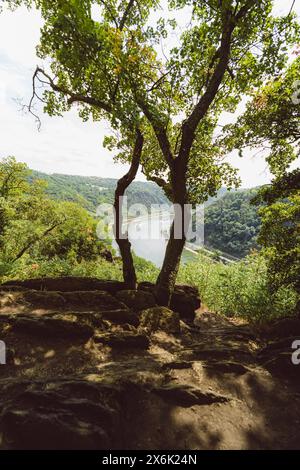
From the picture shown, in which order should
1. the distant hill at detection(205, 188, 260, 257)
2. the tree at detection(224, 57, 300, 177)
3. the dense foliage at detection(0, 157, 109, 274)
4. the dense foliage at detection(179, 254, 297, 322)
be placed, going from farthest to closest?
1. the distant hill at detection(205, 188, 260, 257)
2. the dense foliage at detection(0, 157, 109, 274)
3. the dense foliage at detection(179, 254, 297, 322)
4. the tree at detection(224, 57, 300, 177)

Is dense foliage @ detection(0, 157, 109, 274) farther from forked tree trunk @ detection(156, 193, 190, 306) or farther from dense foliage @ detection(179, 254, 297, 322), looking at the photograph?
dense foliage @ detection(179, 254, 297, 322)

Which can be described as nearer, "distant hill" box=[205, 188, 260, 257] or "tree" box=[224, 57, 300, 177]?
"tree" box=[224, 57, 300, 177]

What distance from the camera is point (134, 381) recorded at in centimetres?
383

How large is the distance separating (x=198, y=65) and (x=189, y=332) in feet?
26.8

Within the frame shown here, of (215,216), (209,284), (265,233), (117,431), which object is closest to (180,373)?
(117,431)

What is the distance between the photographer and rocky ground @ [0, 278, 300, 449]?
296 cm

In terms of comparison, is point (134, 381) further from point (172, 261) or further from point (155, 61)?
point (155, 61)

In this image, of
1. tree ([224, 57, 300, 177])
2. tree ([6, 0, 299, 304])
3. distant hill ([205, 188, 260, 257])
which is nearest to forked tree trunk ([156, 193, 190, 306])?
tree ([6, 0, 299, 304])

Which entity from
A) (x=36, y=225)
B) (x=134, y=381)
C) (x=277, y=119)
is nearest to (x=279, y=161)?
(x=277, y=119)

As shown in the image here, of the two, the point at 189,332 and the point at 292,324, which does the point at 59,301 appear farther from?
the point at 292,324

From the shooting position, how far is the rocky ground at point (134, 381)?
116 inches

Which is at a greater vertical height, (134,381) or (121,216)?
(121,216)

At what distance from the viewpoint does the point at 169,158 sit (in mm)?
7551

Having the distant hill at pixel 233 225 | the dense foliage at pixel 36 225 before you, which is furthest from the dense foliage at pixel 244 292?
the distant hill at pixel 233 225
